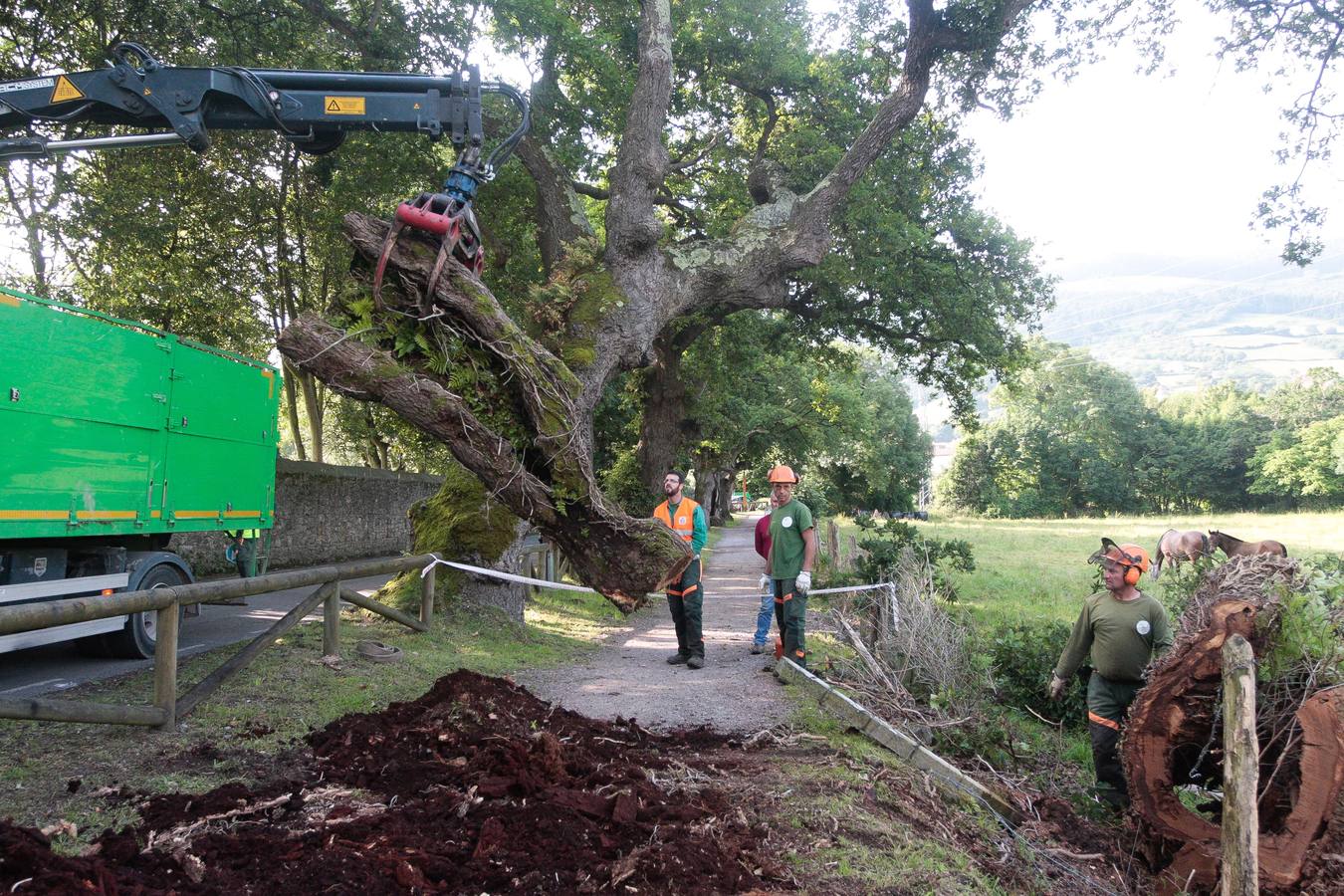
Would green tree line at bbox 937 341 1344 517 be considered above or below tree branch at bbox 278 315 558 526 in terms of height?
above

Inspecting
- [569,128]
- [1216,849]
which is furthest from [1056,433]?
[1216,849]

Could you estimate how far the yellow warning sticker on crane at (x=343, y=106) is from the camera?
22.4ft

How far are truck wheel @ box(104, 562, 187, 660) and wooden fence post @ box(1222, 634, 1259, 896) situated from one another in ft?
26.2

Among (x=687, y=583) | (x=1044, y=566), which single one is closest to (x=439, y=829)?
(x=687, y=583)

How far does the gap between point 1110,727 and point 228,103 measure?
8.20 meters

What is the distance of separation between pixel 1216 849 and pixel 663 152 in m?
7.66

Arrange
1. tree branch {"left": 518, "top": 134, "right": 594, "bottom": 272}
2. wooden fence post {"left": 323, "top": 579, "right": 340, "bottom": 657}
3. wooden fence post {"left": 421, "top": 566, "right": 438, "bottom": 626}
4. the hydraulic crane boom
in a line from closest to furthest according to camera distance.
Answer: the hydraulic crane boom < wooden fence post {"left": 323, "top": 579, "right": 340, "bottom": 657} < wooden fence post {"left": 421, "top": 566, "right": 438, "bottom": 626} < tree branch {"left": 518, "top": 134, "right": 594, "bottom": 272}

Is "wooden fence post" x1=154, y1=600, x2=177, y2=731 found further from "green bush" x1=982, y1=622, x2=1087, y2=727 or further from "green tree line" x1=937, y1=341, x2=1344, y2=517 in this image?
"green tree line" x1=937, y1=341, x2=1344, y2=517

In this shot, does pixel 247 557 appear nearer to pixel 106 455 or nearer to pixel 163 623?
pixel 106 455

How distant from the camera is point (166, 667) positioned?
504 centimetres

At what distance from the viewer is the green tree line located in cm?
5925

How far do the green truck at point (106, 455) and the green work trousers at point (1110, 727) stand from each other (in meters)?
8.01

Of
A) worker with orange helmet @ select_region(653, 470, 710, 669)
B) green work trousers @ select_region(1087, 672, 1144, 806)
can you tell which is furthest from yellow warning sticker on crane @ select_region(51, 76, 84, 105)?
green work trousers @ select_region(1087, 672, 1144, 806)

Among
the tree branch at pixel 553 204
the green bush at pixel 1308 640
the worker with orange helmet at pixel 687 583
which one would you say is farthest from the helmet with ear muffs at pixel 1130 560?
the tree branch at pixel 553 204
